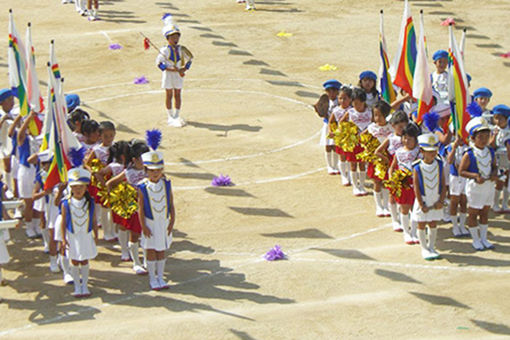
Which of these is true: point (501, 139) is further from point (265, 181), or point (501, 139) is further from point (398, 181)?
point (265, 181)

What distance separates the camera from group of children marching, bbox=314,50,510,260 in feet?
45.5

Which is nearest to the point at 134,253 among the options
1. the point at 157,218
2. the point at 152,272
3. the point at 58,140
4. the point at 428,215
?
the point at 152,272

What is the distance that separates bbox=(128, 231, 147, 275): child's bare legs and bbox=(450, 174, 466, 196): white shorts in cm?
545

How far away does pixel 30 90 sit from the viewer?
14703 mm

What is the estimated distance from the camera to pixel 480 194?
1415 cm

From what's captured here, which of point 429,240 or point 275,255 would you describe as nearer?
point 429,240

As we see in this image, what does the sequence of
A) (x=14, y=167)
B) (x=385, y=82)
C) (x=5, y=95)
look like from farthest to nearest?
(x=385, y=82), (x=5, y=95), (x=14, y=167)

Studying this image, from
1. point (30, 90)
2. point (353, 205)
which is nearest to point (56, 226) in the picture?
point (30, 90)

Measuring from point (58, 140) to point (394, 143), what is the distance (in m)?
5.69

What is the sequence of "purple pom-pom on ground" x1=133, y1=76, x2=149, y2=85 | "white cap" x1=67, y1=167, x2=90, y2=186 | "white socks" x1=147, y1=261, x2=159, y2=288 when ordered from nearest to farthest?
"white cap" x1=67, y1=167, x2=90, y2=186, "white socks" x1=147, y1=261, x2=159, y2=288, "purple pom-pom on ground" x1=133, y1=76, x2=149, y2=85

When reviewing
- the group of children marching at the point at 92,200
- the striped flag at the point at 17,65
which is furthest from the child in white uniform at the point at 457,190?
the striped flag at the point at 17,65

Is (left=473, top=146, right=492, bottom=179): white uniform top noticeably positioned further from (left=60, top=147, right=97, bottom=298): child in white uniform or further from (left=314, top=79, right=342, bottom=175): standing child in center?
(left=60, top=147, right=97, bottom=298): child in white uniform

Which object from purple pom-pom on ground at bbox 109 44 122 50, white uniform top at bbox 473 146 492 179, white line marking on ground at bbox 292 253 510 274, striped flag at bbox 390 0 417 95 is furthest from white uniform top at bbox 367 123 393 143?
purple pom-pom on ground at bbox 109 44 122 50

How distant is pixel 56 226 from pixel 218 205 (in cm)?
419
